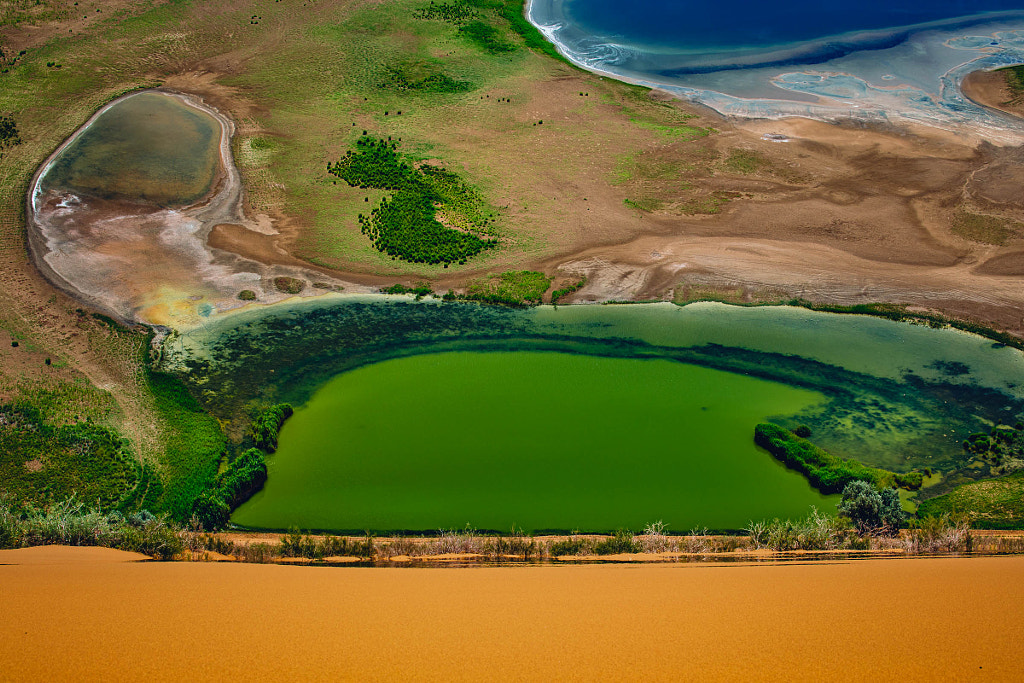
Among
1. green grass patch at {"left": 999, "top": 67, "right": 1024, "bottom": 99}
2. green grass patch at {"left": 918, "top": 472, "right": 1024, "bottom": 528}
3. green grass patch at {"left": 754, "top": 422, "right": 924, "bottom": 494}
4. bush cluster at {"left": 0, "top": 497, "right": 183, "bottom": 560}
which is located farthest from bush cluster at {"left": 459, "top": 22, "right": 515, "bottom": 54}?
bush cluster at {"left": 0, "top": 497, "right": 183, "bottom": 560}

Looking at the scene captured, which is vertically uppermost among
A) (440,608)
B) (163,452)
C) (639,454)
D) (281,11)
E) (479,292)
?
(281,11)

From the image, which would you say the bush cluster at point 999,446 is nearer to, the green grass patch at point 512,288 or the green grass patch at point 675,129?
the green grass patch at point 512,288

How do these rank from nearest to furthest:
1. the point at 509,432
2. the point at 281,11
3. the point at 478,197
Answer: the point at 509,432 → the point at 478,197 → the point at 281,11

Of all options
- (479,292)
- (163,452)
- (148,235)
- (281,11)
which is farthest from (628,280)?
(281,11)

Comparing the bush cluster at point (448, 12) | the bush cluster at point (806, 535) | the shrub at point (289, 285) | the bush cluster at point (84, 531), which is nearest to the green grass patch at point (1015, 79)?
the bush cluster at point (448, 12)

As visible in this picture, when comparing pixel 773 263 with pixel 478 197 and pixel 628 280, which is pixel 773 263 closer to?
pixel 628 280
